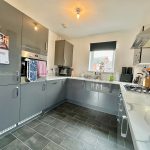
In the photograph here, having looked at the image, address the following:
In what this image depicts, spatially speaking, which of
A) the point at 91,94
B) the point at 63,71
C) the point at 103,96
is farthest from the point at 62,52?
the point at 103,96

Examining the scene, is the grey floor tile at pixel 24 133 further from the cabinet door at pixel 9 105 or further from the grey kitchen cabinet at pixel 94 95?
the grey kitchen cabinet at pixel 94 95

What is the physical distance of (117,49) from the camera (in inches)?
115

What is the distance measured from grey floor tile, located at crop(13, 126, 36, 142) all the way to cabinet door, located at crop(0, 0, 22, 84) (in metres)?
0.84

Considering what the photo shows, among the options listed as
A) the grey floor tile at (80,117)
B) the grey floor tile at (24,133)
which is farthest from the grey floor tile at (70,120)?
the grey floor tile at (24,133)

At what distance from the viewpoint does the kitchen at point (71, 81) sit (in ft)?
4.31

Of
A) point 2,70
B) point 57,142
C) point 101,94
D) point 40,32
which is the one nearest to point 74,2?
point 40,32

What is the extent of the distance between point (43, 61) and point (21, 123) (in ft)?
4.12

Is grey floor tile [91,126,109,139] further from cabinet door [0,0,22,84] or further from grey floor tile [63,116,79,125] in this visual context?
cabinet door [0,0,22,84]

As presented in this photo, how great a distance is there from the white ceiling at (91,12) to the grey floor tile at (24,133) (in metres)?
2.32

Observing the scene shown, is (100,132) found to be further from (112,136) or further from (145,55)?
(145,55)

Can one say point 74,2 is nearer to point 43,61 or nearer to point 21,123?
point 43,61

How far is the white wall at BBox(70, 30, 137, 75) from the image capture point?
2795 millimetres

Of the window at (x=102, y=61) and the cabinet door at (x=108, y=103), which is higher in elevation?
the window at (x=102, y=61)

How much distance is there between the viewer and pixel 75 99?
306 cm
